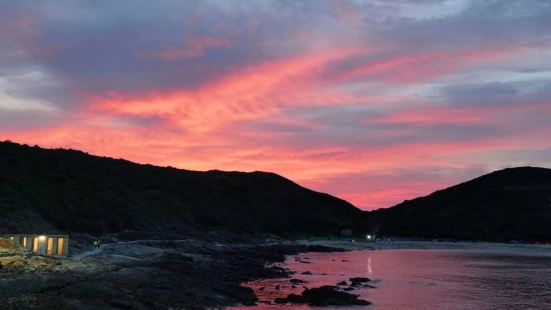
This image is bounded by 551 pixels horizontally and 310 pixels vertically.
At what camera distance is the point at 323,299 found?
47.7 meters

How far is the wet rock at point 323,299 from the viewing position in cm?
4733

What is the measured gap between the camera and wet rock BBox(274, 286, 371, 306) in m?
47.3

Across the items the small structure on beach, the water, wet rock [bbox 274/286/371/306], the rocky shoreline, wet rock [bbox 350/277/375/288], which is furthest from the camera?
wet rock [bbox 350/277/375/288]

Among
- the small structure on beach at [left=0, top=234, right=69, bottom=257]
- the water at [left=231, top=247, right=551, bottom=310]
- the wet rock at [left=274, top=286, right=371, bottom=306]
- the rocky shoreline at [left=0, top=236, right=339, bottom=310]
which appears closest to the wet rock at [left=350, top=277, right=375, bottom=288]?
the water at [left=231, top=247, right=551, bottom=310]

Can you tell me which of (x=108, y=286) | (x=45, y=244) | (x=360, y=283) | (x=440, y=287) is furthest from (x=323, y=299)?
(x=45, y=244)

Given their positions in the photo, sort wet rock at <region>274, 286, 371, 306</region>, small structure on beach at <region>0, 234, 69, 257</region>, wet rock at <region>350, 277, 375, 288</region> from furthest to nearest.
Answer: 1. wet rock at <region>350, 277, 375, 288</region>
2. small structure on beach at <region>0, 234, 69, 257</region>
3. wet rock at <region>274, 286, 371, 306</region>

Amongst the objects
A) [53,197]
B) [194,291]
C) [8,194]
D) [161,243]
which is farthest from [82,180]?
[194,291]

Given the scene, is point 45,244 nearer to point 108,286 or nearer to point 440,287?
point 108,286

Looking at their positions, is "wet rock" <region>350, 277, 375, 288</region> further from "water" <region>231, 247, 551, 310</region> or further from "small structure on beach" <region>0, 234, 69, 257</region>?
"small structure on beach" <region>0, 234, 69, 257</region>

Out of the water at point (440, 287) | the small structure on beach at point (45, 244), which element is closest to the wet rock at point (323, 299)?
the water at point (440, 287)

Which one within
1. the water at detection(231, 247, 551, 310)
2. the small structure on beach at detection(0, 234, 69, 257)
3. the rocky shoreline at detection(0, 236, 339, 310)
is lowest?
the water at detection(231, 247, 551, 310)

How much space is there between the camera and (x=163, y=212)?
168750 mm

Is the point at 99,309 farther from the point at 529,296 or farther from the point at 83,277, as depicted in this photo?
the point at 529,296

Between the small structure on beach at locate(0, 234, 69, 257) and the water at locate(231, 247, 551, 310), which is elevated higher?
the small structure on beach at locate(0, 234, 69, 257)
